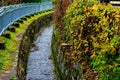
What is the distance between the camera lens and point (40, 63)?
16562 mm

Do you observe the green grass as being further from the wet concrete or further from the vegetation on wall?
the vegetation on wall

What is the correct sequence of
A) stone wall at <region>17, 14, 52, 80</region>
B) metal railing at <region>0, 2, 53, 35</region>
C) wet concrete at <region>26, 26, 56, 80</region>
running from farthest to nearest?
metal railing at <region>0, 2, 53, 35</region>, wet concrete at <region>26, 26, 56, 80</region>, stone wall at <region>17, 14, 52, 80</region>

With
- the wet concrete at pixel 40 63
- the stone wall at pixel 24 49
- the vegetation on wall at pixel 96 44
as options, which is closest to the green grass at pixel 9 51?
the stone wall at pixel 24 49

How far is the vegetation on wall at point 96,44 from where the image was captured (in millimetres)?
7090

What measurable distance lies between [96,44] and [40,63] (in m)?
8.72

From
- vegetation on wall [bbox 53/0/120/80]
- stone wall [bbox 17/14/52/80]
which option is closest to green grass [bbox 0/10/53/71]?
stone wall [bbox 17/14/52/80]

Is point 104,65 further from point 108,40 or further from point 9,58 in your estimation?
point 9,58

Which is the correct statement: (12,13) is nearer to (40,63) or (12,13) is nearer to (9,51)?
(40,63)

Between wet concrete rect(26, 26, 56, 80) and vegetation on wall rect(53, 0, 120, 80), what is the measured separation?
2.69 meters

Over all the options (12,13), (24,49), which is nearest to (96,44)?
(24,49)

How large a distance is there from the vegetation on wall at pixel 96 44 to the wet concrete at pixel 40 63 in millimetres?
2690

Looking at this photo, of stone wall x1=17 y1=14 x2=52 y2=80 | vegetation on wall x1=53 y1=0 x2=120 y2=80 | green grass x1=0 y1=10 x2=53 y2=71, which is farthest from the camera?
stone wall x1=17 y1=14 x2=52 y2=80

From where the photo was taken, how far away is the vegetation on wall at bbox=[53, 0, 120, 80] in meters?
7.09

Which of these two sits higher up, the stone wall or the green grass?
the green grass
